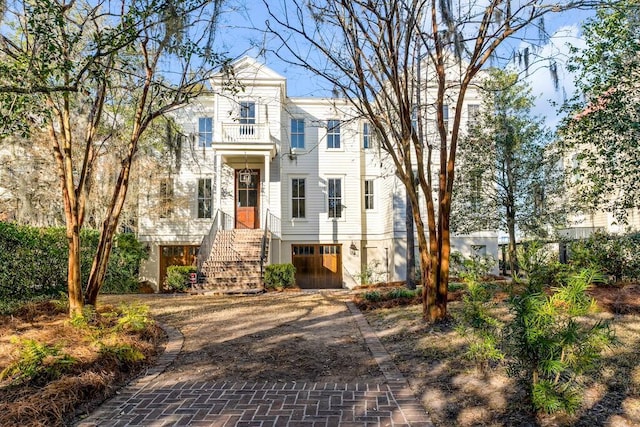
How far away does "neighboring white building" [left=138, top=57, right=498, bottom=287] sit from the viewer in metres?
15.8

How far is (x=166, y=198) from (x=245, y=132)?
13.2 ft

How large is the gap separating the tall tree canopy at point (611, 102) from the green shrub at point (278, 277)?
27.7ft

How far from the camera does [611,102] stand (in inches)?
294

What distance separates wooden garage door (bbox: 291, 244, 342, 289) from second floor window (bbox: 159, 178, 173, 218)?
5051 millimetres

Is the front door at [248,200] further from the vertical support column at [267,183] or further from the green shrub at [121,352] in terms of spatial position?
the green shrub at [121,352]

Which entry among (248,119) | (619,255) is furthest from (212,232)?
(619,255)

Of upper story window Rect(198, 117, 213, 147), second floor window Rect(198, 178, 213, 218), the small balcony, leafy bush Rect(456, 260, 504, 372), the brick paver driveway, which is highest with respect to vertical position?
upper story window Rect(198, 117, 213, 147)

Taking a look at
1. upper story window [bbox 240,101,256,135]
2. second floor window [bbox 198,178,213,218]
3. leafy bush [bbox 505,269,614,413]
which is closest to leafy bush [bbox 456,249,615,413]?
leafy bush [bbox 505,269,614,413]

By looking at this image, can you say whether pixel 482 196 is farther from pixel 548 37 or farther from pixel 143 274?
pixel 143 274

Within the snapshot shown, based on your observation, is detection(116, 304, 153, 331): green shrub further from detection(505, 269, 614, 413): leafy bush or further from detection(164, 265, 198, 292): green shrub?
detection(164, 265, 198, 292): green shrub

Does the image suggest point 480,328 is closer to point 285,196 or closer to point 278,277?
point 278,277

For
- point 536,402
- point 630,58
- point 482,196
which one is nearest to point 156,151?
point 482,196

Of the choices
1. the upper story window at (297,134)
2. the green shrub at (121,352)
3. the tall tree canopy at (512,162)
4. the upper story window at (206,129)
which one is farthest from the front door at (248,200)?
the green shrub at (121,352)

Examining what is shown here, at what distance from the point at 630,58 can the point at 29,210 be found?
16.3 m
